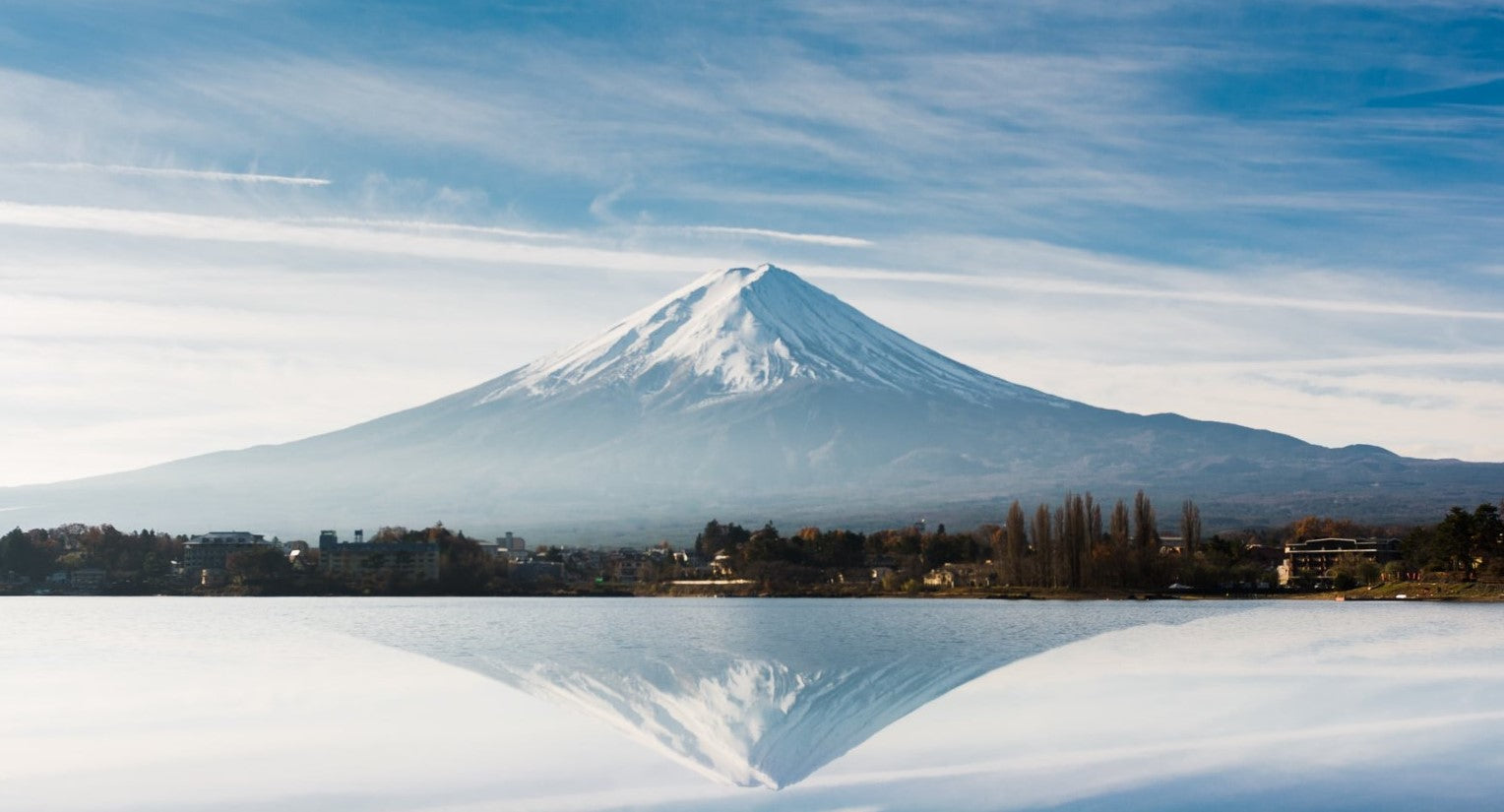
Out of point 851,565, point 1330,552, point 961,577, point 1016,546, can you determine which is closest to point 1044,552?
point 1016,546

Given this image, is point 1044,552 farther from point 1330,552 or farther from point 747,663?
point 747,663

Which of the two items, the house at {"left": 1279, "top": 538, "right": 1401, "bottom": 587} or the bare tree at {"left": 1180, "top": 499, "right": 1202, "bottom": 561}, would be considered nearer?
the bare tree at {"left": 1180, "top": 499, "right": 1202, "bottom": 561}

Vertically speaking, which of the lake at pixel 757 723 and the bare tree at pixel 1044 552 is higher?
the bare tree at pixel 1044 552

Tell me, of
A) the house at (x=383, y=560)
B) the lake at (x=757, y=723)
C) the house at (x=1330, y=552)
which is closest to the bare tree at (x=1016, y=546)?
the house at (x=1330, y=552)

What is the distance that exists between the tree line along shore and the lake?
1825 inches

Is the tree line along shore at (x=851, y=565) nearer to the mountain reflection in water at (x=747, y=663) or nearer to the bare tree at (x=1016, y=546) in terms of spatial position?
the bare tree at (x=1016, y=546)

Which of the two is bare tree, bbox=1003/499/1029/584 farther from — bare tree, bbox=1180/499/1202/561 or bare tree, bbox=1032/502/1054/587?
bare tree, bbox=1180/499/1202/561

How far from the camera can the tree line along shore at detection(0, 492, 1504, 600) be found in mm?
90562

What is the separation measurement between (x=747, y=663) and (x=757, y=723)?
464 inches

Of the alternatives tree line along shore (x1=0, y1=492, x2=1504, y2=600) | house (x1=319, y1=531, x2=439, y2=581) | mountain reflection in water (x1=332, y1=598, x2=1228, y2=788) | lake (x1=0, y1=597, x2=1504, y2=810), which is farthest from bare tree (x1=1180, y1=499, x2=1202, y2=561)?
lake (x1=0, y1=597, x2=1504, y2=810)

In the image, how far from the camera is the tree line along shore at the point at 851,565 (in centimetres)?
9056

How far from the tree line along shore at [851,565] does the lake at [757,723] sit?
152 feet

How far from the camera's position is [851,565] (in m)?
119

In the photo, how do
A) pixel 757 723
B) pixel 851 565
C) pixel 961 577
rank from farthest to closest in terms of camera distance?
pixel 851 565 → pixel 961 577 → pixel 757 723
